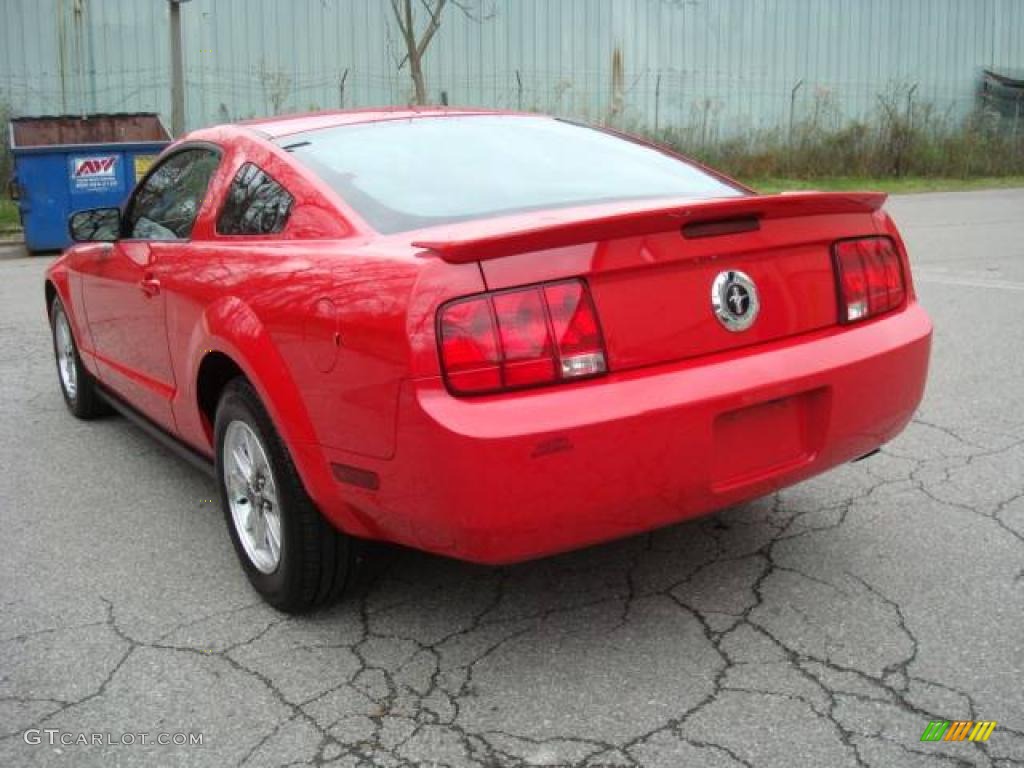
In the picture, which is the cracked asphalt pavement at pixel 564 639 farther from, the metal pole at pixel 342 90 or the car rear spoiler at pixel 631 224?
the metal pole at pixel 342 90

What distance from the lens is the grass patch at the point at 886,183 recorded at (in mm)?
20219

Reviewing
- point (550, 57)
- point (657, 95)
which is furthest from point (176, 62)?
point (657, 95)

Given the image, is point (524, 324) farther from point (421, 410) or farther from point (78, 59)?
point (78, 59)

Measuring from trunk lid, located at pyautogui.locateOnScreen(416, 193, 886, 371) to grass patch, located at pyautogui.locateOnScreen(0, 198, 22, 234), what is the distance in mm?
13437

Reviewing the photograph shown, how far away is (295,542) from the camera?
3205 millimetres

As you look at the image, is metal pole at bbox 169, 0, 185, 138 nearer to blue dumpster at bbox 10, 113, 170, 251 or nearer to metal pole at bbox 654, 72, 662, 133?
blue dumpster at bbox 10, 113, 170, 251

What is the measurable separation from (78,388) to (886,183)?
60.8 feet

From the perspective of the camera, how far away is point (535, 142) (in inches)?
152

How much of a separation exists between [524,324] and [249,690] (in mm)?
1209

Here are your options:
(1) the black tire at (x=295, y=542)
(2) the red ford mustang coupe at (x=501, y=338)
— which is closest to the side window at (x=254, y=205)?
(2) the red ford mustang coupe at (x=501, y=338)

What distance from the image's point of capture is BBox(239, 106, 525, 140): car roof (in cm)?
386

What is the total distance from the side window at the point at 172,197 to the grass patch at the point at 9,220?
11.3m

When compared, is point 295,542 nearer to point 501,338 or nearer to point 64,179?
point 501,338

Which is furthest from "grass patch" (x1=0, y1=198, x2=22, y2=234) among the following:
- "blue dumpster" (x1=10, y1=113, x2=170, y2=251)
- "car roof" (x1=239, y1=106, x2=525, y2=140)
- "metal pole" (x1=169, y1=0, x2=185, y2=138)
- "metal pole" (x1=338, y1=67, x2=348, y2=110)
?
"car roof" (x1=239, y1=106, x2=525, y2=140)
